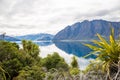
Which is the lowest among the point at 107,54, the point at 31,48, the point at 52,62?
the point at 52,62

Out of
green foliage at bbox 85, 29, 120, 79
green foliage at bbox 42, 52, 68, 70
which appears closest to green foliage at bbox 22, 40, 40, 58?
green foliage at bbox 42, 52, 68, 70

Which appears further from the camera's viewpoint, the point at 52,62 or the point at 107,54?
the point at 52,62

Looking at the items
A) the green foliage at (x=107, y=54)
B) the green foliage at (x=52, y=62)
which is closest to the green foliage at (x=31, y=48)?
the green foliage at (x=52, y=62)

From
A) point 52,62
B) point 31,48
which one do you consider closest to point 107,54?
point 31,48

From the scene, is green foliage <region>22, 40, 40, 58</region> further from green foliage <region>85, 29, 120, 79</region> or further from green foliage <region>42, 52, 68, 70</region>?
green foliage <region>85, 29, 120, 79</region>

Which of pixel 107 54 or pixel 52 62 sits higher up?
pixel 107 54

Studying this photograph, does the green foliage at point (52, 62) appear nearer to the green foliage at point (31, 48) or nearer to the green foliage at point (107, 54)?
the green foliage at point (31, 48)

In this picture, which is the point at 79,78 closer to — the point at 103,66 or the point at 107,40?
the point at 103,66

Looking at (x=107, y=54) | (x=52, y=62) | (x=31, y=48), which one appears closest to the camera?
(x=107, y=54)

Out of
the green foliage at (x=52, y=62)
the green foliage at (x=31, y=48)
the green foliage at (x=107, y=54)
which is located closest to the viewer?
the green foliage at (x=107, y=54)

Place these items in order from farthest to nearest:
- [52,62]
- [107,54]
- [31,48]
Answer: [52,62]
[31,48]
[107,54]

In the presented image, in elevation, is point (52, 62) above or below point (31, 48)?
below

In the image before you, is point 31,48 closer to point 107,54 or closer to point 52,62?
point 52,62

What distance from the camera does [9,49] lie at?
120ft
